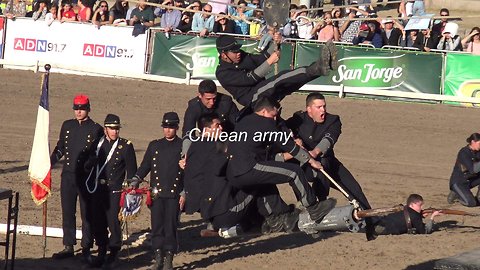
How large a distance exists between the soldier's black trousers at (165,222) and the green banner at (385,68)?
13.3 m

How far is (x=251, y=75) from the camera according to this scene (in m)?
13.2

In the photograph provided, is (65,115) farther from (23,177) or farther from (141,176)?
(141,176)

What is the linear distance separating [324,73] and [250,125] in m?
0.95

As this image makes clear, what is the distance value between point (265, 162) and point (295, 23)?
1629cm

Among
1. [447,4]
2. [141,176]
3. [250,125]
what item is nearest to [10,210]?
[141,176]

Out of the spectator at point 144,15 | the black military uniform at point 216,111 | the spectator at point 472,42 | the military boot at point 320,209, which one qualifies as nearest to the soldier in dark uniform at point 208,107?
the black military uniform at point 216,111

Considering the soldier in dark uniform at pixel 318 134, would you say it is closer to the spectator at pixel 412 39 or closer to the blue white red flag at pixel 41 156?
the blue white red flag at pixel 41 156

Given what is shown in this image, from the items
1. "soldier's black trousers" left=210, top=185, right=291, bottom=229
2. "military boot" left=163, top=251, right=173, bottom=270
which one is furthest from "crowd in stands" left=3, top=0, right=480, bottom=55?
"soldier's black trousers" left=210, top=185, right=291, bottom=229

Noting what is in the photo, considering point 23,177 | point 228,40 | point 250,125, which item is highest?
point 228,40

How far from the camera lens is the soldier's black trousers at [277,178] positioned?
12625 mm

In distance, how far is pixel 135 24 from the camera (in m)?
29.6

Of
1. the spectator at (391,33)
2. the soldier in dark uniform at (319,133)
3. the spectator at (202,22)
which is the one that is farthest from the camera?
the spectator at (202,22)

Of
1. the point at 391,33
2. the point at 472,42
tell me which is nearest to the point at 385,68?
the point at 391,33

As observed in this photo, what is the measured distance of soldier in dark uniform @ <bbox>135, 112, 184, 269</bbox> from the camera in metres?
15.6
